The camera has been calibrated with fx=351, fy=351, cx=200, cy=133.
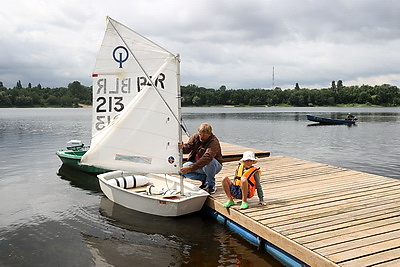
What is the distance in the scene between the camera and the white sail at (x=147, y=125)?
339 inches

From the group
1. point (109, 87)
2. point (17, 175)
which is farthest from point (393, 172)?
point (17, 175)

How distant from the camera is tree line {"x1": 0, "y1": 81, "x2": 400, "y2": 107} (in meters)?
136

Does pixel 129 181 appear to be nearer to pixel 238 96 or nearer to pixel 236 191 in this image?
pixel 236 191

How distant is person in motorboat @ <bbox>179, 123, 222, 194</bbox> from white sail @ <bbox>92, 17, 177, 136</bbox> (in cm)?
161

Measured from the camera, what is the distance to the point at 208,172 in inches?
356

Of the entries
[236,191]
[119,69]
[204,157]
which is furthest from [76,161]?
[236,191]

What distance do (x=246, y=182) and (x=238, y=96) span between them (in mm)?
143472

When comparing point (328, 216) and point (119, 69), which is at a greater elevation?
point (119, 69)

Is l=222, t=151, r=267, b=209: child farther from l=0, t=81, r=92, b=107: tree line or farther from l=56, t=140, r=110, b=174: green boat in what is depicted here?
l=0, t=81, r=92, b=107: tree line

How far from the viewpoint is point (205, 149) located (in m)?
8.97

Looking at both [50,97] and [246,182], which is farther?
[50,97]

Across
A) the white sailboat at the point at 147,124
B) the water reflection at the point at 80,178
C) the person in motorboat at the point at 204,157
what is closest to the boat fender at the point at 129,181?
the white sailboat at the point at 147,124

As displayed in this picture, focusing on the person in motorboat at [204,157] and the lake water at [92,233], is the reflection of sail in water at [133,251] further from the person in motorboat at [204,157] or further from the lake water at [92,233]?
the person in motorboat at [204,157]

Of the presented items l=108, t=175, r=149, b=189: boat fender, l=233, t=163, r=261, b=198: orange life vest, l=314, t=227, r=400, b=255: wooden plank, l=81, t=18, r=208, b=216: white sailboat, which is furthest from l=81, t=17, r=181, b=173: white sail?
l=314, t=227, r=400, b=255: wooden plank
